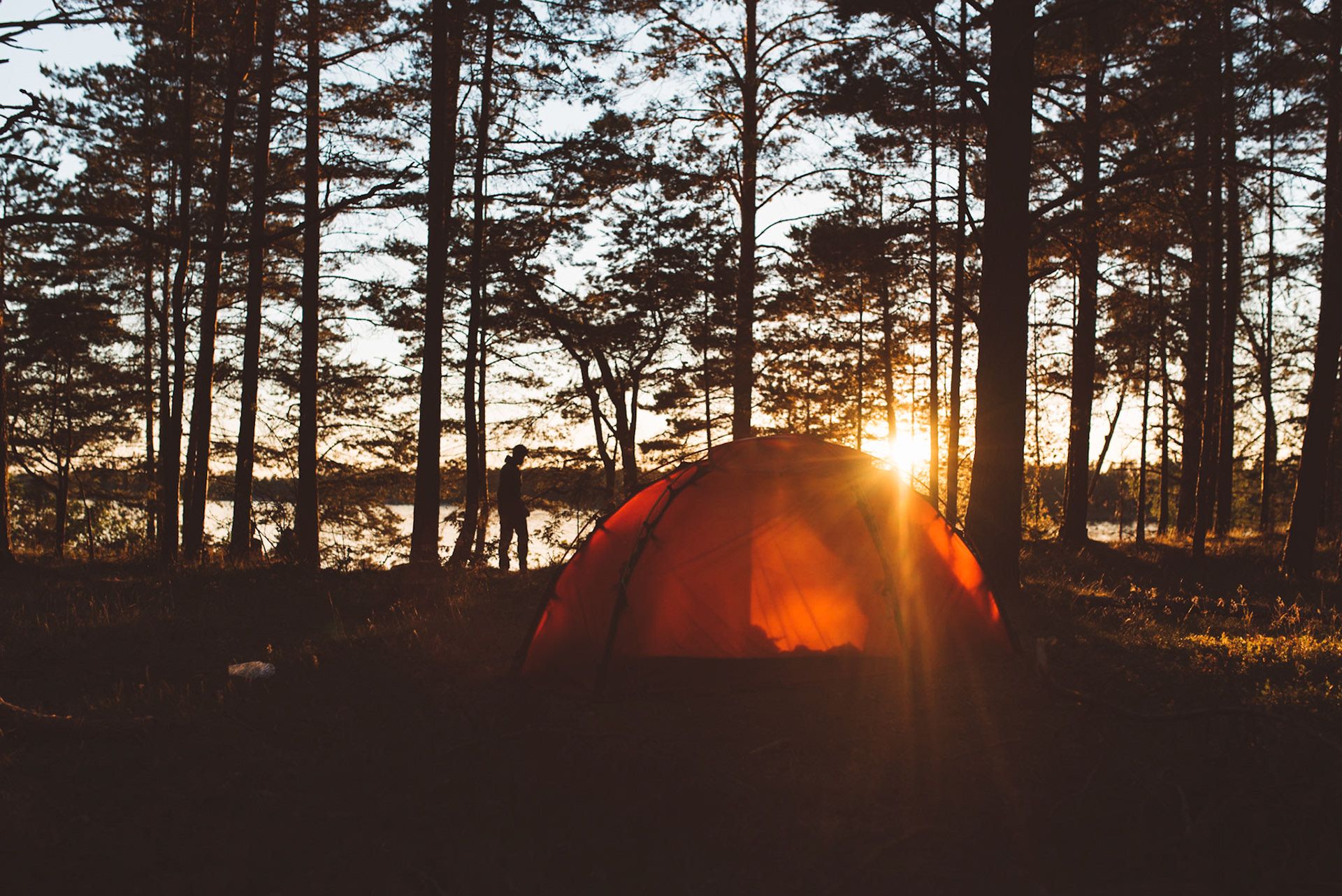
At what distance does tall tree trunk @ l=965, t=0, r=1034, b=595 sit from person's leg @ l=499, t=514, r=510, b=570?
7.31 metres

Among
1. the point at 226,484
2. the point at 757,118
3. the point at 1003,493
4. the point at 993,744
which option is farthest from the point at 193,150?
the point at 993,744

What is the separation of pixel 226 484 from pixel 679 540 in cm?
2473

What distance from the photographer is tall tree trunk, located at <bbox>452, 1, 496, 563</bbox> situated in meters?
17.0

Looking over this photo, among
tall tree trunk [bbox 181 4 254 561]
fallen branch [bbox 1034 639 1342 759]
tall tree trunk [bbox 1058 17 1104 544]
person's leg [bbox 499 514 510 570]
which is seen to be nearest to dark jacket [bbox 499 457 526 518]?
person's leg [bbox 499 514 510 570]

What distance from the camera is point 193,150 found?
16.8 meters

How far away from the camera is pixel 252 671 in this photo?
6.87 m

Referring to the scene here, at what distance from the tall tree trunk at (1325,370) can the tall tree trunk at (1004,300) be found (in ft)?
21.3

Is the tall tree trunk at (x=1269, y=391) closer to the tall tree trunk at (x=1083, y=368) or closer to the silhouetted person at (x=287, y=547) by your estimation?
the tall tree trunk at (x=1083, y=368)

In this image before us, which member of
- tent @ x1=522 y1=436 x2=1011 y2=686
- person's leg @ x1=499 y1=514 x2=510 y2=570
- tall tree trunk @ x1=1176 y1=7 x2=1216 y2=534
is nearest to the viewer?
tent @ x1=522 y1=436 x2=1011 y2=686

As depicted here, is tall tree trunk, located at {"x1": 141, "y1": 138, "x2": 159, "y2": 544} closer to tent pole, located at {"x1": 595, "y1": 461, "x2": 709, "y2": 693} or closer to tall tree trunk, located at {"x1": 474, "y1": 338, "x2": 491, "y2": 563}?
tall tree trunk, located at {"x1": 474, "y1": 338, "x2": 491, "y2": 563}

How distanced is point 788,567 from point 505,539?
7891mm

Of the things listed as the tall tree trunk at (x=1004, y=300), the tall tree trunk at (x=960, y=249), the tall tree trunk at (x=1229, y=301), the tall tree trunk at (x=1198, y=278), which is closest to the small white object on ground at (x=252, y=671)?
the tall tree trunk at (x=960, y=249)

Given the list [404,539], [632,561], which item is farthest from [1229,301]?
[404,539]

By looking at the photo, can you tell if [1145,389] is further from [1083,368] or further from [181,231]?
[181,231]
